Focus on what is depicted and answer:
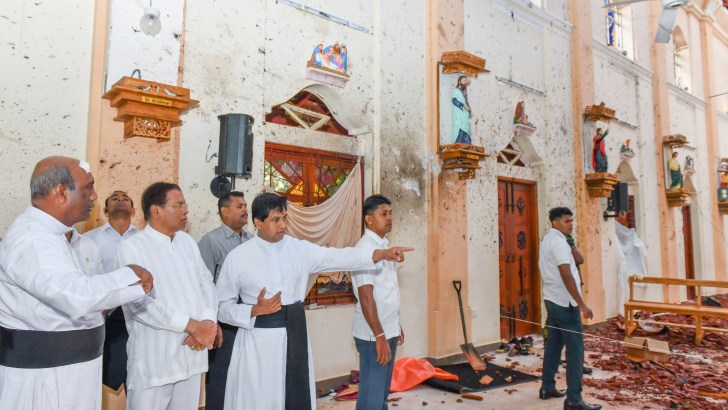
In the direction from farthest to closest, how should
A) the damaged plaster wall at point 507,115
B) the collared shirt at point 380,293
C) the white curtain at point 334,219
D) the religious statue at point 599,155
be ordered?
the religious statue at point 599,155 < the damaged plaster wall at point 507,115 < the white curtain at point 334,219 < the collared shirt at point 380,293

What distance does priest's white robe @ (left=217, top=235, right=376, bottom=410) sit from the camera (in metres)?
2.76

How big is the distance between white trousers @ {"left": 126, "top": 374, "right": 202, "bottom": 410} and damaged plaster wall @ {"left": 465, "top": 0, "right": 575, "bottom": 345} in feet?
16.1

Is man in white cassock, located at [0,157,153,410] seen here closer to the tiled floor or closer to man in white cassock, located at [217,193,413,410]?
man in white cassock, located at [217,193,413,410]

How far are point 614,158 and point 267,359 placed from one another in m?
9.23

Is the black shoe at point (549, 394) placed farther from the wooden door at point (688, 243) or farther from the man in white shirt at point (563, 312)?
the wooden door at point (688, 243)

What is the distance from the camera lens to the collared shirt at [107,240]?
3523mm

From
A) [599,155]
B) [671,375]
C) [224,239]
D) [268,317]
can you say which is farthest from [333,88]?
[599,155]

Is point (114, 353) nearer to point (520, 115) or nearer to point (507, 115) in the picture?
point (507, 115)

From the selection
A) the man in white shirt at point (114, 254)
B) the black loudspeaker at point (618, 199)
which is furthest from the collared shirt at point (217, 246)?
the black loudspeaker at point (618, 199)

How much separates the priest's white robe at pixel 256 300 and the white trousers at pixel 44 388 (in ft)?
2.66

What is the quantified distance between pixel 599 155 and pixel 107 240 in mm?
8297

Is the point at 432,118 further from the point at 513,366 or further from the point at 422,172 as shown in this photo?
the point at 513,366

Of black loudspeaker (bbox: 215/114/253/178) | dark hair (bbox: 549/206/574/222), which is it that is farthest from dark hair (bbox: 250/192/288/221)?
dark hair (bbox: 549/206/574/222)

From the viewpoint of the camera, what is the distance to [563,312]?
14.9ft
